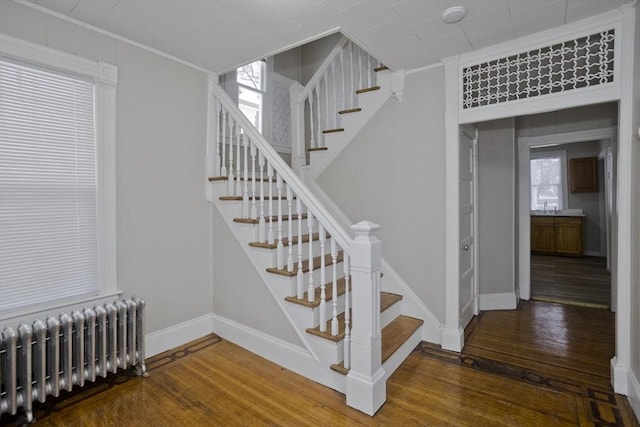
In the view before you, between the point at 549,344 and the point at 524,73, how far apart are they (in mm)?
2295

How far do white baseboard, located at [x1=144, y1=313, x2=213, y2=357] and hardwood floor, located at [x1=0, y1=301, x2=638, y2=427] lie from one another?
0.24ft

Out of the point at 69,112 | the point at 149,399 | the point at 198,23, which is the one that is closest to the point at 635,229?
the point at 198,23

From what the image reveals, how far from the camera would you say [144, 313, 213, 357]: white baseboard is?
8.61 feet

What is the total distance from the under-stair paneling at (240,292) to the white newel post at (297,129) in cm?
124

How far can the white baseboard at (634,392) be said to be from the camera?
186 cm

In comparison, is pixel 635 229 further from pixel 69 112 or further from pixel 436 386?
pixel 69 112

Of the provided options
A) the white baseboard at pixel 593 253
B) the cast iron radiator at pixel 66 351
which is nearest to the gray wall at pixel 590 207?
the white baseboard at pixel 593 253

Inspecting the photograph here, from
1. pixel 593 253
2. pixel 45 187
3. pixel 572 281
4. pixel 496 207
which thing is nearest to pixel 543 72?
pixel 496 207

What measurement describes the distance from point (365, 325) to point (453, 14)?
1995mm

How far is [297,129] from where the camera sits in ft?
12.8

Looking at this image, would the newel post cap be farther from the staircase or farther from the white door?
the white door

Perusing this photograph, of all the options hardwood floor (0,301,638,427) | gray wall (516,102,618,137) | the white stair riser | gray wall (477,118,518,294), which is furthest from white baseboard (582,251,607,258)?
the white stair riser

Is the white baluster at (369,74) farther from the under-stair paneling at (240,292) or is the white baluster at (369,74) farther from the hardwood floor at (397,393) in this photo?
the hardwood floor at (397,393)

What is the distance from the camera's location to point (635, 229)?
6.52 feet
